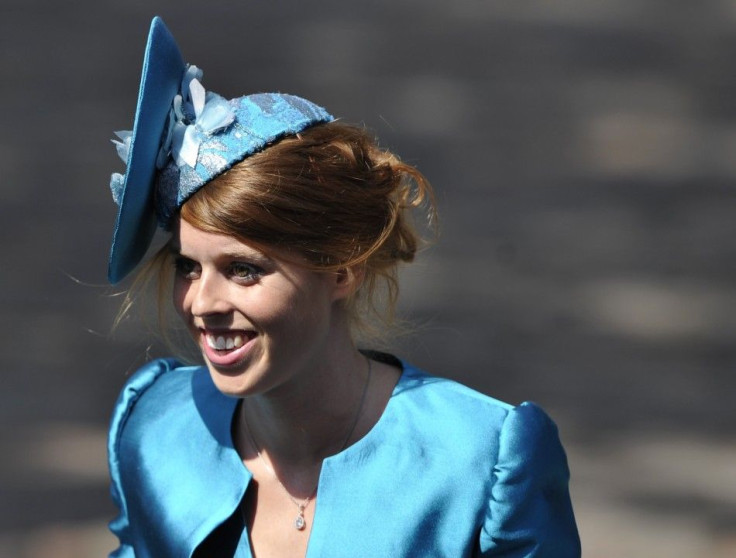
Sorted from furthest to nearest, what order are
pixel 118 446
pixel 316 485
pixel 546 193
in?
pixel 546 193 → pixel 118 446 → pixel 316 485

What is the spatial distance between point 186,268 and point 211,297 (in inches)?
3.9

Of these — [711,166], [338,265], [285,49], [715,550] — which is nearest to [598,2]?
[711,166]

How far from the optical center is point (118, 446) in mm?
2428

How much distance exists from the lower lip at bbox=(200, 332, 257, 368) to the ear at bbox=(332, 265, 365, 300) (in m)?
0.18

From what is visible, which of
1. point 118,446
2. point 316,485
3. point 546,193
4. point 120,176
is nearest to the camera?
point 120,176

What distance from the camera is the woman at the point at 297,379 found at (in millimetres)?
2021

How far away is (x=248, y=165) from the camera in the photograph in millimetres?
2014

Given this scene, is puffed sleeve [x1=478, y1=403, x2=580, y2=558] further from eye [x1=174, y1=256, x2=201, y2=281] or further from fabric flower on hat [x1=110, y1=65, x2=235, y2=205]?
fabric flower on hat [x1=110, y1=65, x2=235, y2=205]

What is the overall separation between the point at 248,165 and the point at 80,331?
1996 mm

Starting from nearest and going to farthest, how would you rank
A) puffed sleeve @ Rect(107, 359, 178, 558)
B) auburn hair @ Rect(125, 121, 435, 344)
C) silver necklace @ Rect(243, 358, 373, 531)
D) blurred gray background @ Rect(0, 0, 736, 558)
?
auburn hair @ Rect(125, 121, 435, 344) → silver necklace @ Rect(243, 358, 373, 531) → puffed sleeve @ Rect(107, 359, 178, 558) → blurred gray background @ Rect(0, 0, 736, 558)

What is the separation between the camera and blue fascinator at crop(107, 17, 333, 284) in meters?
2.01

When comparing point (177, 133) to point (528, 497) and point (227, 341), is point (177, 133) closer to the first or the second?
point (227, 341)

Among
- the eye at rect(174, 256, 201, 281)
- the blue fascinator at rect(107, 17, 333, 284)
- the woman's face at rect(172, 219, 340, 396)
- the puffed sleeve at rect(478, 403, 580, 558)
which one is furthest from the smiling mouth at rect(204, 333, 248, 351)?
the puffed sleeve at rect(478, 403, 580, 558)

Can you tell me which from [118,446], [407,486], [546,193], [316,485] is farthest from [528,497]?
[546,193]
